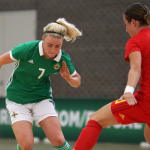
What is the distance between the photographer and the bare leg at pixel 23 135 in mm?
3053

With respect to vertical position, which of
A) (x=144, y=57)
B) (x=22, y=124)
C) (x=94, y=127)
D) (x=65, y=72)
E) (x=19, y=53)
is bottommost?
(x=22, y=124)

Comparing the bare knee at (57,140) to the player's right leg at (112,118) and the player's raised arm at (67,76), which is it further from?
the player's raised arm at (67,76)

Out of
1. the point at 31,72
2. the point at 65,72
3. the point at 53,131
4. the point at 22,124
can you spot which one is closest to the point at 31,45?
the point at 31,72

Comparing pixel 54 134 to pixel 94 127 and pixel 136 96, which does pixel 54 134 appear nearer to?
pixel 94 127

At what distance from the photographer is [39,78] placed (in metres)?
3.36

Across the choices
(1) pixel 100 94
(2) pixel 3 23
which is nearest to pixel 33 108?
(1) pixel 100 94

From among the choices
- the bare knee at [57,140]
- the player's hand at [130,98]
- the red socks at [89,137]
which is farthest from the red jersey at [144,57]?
the bare knee at [57,140]

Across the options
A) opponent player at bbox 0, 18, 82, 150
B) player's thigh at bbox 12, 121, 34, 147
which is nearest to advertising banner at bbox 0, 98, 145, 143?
opponent player at bbox 0, 18, 82, 150

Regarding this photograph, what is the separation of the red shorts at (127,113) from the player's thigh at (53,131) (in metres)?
0.68

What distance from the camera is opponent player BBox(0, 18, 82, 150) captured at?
3.19m

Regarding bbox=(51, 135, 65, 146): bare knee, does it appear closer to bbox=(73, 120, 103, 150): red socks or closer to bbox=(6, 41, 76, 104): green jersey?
bbox=(73, 120, 103, 150): red socks

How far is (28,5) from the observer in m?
7.55

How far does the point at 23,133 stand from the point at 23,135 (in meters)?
0.02

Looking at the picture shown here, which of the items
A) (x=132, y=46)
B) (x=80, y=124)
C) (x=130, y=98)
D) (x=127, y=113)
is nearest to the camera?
(x=130, y=98)
